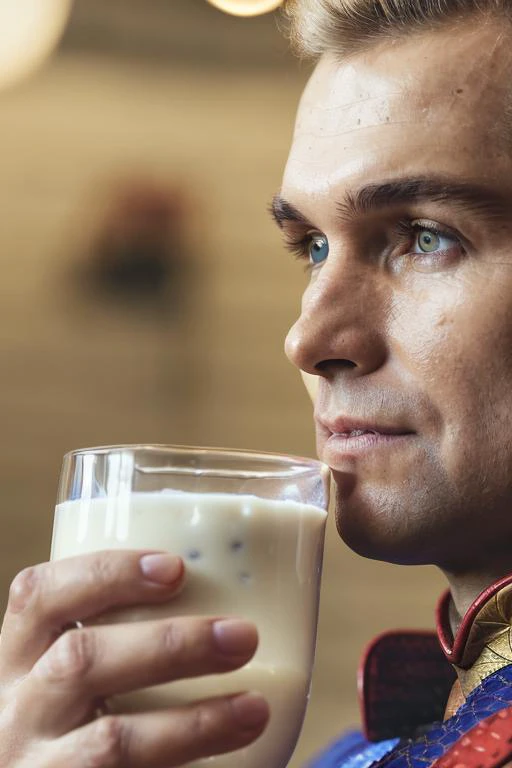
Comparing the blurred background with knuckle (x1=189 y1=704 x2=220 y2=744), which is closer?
knuckle (x1=189 y1=704 x2=220 y2=744)

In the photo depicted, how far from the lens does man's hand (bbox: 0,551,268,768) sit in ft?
2.58

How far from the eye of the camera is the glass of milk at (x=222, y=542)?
2.73ft

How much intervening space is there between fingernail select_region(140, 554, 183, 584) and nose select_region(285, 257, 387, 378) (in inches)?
15.3

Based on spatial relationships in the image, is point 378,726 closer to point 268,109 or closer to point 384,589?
point 384,589

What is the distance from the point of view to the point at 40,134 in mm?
4574

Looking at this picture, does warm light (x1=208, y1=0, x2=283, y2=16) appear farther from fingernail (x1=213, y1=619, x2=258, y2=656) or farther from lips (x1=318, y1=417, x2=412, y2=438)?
fingernail (x1=213, y1=619, x2=258, y2=656)

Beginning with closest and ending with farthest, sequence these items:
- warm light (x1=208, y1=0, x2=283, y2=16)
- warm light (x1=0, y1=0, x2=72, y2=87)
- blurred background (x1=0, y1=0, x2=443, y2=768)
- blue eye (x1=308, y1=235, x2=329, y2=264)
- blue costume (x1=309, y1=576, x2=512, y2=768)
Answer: blue costume (x1=309, y1=576, x2=512, y2=768) < blue eye (x1=308, y1=235, x2=329, y2=264) < warm light (x1=208, y1=0, x2=283, y2=16) < warm light (x1=0, y1=0, x2=72, y2=87) < blurred background (x1=0, y1=0, x2=443, y2=768)

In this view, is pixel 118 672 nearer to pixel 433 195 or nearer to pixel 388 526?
pixel 388 526

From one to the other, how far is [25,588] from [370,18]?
82 cm

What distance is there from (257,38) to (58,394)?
1795mm

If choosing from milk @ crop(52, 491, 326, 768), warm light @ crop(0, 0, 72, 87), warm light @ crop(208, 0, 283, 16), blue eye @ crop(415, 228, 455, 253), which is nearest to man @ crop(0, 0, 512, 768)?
blue eye @ crop(415, 228, 455, 253)

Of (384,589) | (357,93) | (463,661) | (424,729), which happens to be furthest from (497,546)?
(384,589)

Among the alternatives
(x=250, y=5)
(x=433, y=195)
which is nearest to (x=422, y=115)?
(x=433, y=195)

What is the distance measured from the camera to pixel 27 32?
4133mm
